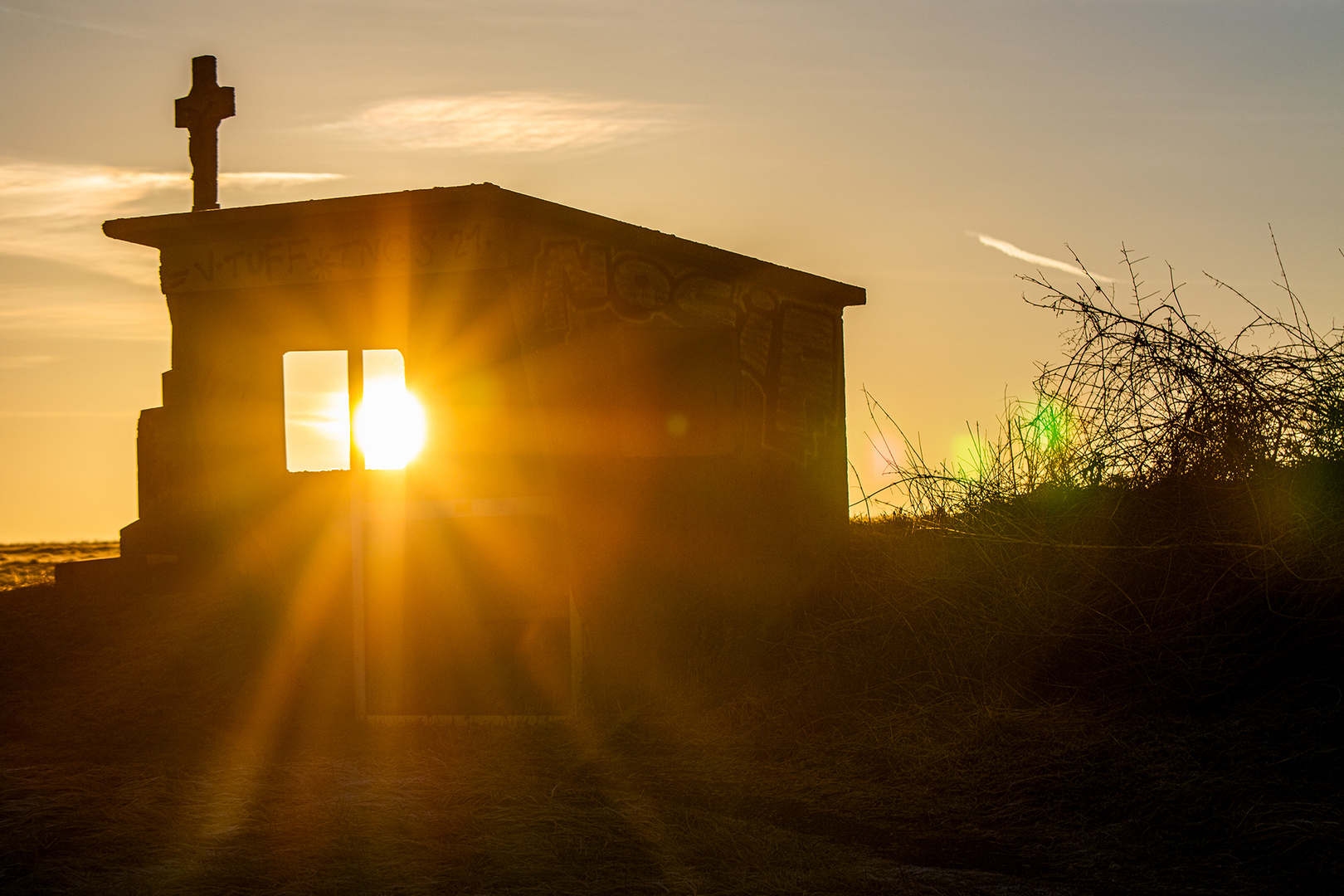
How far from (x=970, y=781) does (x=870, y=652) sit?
1739 mm

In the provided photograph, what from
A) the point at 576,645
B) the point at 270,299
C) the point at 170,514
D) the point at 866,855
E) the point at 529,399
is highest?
the point at 270,299

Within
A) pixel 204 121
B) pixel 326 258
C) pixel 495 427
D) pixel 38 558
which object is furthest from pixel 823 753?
pixel 38 558

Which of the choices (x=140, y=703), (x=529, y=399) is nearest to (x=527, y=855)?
(x=529, y=399)

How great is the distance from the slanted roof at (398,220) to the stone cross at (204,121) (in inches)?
96.9

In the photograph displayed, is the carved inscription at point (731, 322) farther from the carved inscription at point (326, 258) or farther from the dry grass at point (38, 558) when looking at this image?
the dry grass at point (38, 558)

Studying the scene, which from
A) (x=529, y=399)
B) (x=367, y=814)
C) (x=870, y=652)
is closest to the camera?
(x=367, y=814)

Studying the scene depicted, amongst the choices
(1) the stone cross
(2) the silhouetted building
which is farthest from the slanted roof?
(1) the stone cross

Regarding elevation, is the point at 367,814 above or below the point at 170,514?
below

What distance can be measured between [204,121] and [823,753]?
824 cm

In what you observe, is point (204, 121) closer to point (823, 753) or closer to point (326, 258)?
point (326, 258)

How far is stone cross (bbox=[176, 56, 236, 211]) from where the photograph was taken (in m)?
10.6

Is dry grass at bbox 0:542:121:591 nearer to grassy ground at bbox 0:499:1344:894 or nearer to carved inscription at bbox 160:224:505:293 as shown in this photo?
grassy ground at bbox 0:499:1344:894

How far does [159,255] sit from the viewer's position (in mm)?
8422

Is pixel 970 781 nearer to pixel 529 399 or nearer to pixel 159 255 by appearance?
pixel 529 399
